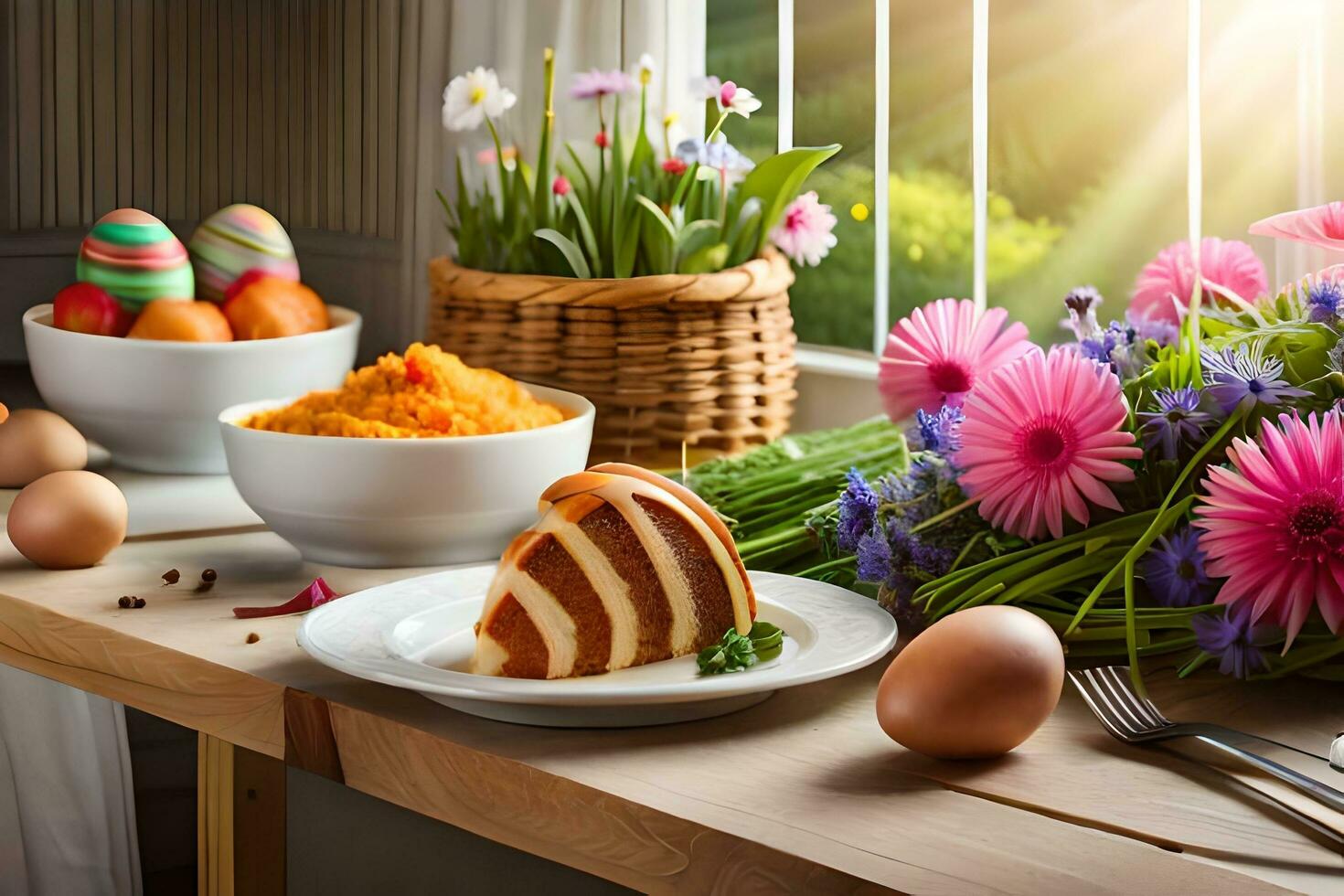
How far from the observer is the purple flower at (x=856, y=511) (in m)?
0.92

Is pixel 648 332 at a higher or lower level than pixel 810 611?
higher

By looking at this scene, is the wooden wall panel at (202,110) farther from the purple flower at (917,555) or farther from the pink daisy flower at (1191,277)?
the purple flower at (917,555)

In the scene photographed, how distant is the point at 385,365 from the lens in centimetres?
108

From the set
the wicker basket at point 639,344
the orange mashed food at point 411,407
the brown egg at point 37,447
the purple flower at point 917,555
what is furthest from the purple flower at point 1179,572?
the brown egg at point 37,447

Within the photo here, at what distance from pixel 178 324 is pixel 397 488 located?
1.41ft

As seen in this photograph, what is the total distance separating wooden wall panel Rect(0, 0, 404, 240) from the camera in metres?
2.19

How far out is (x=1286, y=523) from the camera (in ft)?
2.36

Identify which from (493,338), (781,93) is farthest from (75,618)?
(781,93)

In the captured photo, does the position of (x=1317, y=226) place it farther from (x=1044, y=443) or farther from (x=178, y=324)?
(x=178, y=324)

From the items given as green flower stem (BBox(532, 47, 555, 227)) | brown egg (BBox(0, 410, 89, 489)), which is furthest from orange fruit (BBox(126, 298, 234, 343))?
green flower stem (BBox(532, 47, 555, 227))

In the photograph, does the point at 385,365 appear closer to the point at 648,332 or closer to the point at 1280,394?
the point at 648,332

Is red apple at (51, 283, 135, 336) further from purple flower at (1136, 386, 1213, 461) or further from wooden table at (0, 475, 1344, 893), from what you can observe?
purple flower at (1136, 386, 1213, 461)

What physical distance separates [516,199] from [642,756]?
2.88 ft

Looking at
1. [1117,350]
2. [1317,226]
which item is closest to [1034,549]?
[1117,350]
